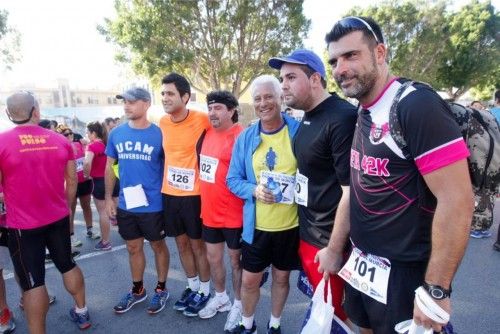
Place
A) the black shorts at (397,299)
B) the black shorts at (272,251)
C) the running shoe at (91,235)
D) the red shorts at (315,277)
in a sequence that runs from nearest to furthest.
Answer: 1. the black shorts at (397,299)
2. the red shorts at (315,277)
3. the black shorts at (272,251)
4. the running shoe at (91,235)

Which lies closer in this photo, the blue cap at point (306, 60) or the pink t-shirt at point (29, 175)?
the blue cap at point (306, 60)

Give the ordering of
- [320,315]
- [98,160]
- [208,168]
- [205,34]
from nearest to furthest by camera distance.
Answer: [320,315]
[208,168]
[98,160]
[205,34]

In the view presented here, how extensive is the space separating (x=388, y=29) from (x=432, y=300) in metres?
25.1

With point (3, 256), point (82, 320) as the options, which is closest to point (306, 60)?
point (82, 320)

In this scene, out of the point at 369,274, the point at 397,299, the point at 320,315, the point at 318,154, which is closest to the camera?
the point at 397,299

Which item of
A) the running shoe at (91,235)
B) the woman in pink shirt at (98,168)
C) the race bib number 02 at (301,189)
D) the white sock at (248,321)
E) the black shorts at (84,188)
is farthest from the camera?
the running shoe at (91,235)

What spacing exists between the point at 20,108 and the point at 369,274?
2.78 m

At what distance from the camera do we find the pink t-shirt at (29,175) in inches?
103

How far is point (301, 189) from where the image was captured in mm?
2324

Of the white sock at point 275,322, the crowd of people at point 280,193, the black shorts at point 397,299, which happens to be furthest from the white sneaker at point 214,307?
the black shorts at point 397,299

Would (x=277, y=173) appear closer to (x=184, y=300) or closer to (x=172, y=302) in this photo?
(x=184, y=300)

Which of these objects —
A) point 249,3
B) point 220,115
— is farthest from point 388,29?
point 220,115

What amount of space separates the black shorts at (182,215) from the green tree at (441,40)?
2244 cm

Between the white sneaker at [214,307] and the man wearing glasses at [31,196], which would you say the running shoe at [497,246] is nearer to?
the white sneaker at [214,307]
